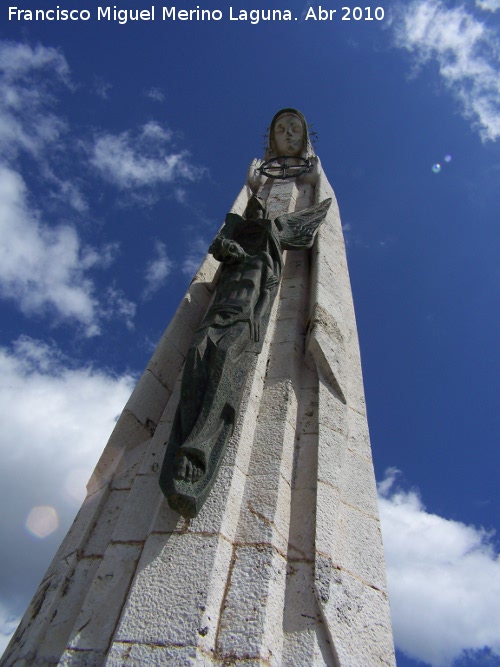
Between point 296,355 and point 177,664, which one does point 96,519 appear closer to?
point 177,664

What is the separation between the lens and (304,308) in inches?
212

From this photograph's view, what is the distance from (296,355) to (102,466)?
6.22ft

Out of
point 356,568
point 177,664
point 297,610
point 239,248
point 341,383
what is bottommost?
point 177,664

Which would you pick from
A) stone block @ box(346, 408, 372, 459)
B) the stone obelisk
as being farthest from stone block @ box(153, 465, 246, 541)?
stone block @ box(346, 408, 372, 459)

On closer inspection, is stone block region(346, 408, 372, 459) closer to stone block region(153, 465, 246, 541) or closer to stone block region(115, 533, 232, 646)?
stone block region(153, 465, 246, 541)

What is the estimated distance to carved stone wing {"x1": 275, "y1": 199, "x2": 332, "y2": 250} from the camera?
19.5 ft

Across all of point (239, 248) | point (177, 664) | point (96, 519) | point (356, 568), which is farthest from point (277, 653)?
→ point (239, 248)

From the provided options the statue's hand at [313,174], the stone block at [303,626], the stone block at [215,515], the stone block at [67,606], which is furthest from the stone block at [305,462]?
the statue's hand at [313,174]

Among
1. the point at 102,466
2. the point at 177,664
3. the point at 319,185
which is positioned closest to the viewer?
the point at 177,664

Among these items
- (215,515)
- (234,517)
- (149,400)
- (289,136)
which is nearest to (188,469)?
(215,515)

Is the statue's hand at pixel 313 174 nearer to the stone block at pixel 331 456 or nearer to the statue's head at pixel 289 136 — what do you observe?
the statue's head at pixel 289 136

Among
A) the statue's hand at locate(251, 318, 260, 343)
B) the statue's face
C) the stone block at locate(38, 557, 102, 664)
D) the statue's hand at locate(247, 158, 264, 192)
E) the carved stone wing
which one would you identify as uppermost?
the statue's face

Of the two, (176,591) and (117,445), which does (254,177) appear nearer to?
(117,445)

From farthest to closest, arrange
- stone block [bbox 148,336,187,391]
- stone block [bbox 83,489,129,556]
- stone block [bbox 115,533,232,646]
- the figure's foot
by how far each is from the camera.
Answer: stone block [bbox 148,336,187,391] → stone block [bbox 83,489,129,556] → the figure's foot → stone block [bbox 115,533,232,646]
